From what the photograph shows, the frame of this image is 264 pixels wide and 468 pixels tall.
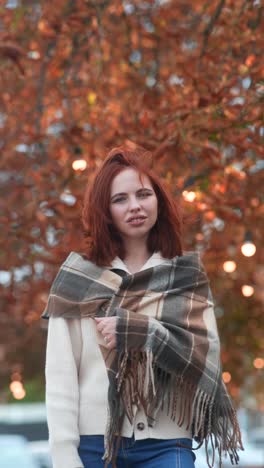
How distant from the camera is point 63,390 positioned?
3.90 metres

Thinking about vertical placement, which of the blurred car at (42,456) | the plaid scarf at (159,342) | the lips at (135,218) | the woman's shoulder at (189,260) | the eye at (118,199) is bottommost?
the blurred car at (42,456)

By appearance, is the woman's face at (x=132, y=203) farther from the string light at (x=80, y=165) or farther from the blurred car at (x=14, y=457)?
the blurred car at (x=14, y=457)

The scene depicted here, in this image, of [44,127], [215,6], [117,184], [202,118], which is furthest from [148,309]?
[44,127]

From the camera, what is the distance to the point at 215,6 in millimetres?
7551

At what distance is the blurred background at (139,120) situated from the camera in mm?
6371

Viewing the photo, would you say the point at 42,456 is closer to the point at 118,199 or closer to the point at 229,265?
the point at 229,265

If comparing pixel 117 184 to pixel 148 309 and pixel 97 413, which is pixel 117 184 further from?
pixel 97 413

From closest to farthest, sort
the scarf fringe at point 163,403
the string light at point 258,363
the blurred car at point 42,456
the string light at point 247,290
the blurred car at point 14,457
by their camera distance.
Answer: the scarf fringe at point 163,403
the string light at point 247,290
the string light at point 258,363
the blurred car at point 14,457
the blurred car at point 42,456

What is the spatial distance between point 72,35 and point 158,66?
2.77ft

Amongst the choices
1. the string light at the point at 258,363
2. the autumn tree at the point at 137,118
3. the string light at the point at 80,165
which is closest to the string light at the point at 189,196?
the autumn tree at the point at 137,118

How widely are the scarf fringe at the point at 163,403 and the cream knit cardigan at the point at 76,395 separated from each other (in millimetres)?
43

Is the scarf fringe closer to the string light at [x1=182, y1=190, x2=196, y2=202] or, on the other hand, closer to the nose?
the nose

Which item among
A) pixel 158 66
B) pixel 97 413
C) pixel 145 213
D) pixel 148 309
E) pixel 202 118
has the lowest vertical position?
pixel 97 413

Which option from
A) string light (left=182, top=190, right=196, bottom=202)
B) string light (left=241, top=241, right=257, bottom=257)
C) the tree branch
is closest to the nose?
string light (left=182, top=190, right=196, bottom=202)
